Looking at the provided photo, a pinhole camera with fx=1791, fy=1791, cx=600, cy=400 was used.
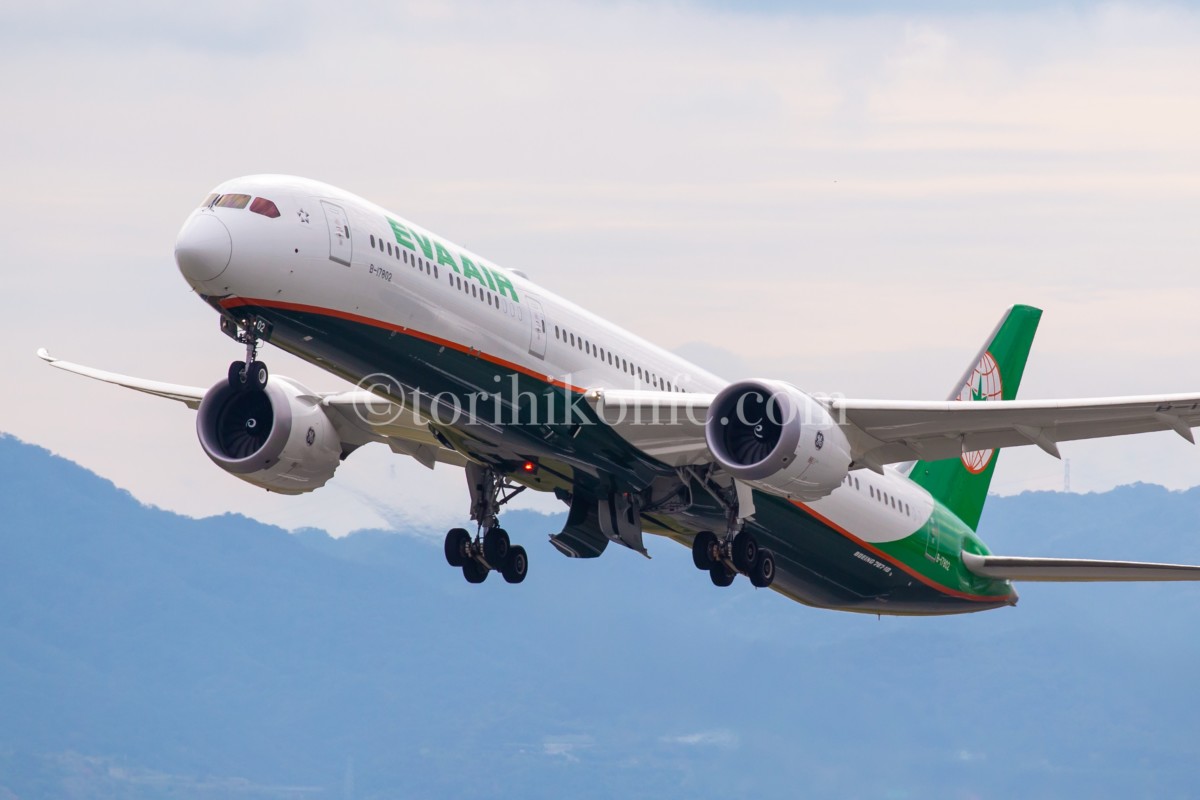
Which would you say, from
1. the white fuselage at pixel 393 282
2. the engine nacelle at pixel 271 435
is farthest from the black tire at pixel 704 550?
the engine nacelle at pixel 271 435

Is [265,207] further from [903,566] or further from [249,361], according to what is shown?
[903,566]

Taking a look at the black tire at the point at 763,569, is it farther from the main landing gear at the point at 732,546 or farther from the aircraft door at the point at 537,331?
the aircraft door at the point at 537,331

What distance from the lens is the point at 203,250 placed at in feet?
96.4

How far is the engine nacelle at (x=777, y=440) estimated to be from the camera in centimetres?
3372

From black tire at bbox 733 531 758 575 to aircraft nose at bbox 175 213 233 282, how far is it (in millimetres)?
13258

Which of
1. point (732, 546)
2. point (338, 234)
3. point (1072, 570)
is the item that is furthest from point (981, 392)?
point (338, 234)

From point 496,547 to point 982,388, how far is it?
Answer: 660 inches

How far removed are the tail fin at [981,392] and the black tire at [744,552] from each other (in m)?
9.32

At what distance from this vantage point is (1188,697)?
245 feet

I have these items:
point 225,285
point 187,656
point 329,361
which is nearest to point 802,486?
point 329,361

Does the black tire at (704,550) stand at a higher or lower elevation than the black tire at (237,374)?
lower

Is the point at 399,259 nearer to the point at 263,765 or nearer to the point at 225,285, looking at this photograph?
the point at 225,285

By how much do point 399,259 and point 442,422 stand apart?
A: 3.93 metres

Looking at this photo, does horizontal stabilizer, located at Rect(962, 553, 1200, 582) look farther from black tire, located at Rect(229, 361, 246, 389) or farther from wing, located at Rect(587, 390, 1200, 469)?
black tire, located at Rect(229, 361, 246, 389)
